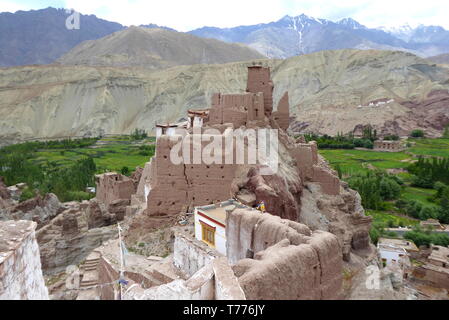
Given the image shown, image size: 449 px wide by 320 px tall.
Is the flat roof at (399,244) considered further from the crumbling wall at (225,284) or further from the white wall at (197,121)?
the crumbling wall at (225,284)

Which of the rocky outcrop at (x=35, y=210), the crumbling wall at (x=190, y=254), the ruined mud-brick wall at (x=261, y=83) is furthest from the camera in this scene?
the rocky outcrop at (x=35, y=210)

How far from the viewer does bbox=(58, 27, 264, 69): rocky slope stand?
153 meters

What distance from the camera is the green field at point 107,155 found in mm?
63250

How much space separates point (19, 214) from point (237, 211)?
26725 mm

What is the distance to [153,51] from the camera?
166 meters

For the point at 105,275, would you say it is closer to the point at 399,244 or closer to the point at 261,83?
the point at 261,83

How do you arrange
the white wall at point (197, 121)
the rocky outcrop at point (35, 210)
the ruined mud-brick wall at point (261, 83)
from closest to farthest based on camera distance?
the white wall at point (197, 121) < the ruined mud-brick wall at point (261, 83) < the rocky outcrop at point (35, 210)

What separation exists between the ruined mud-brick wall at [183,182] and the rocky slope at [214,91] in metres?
76.9

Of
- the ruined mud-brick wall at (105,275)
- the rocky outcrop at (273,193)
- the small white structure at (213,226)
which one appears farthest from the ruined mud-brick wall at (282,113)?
the ruined mud-brick wall at (105,275)

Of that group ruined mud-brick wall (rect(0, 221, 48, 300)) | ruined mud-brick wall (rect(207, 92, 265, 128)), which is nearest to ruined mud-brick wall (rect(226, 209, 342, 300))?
ruined mud-brick wall (rect(0, 221, 48, 300))

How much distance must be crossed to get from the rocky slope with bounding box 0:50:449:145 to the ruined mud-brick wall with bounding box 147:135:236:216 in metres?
76.9

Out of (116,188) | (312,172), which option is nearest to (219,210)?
(312,172)
